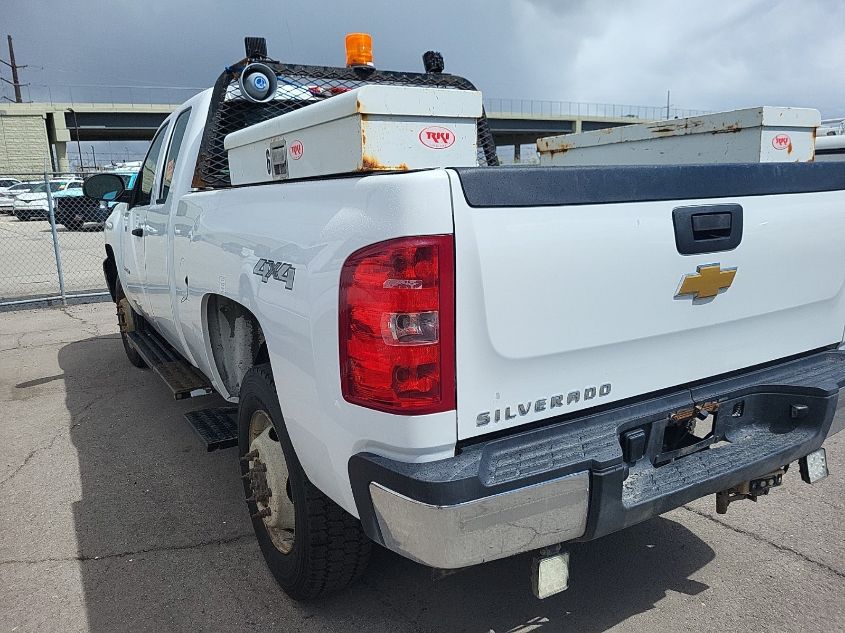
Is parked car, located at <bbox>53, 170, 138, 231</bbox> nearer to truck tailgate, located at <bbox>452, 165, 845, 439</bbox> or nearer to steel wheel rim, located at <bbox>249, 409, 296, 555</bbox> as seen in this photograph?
steel wheel rim, located at <bbox>249, 409, 296, 555</bbox>

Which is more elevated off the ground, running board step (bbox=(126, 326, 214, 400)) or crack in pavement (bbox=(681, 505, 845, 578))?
running board step (bbox=(126, 326, 214, 400))

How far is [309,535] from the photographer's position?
2434 millimetres

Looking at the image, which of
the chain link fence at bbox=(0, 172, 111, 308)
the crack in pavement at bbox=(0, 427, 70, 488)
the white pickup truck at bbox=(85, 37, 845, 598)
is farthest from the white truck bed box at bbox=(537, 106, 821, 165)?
the crack in pavement at bbox=(0, 427, 70, 488)

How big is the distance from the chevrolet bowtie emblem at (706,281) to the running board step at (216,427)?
2107 millimetres

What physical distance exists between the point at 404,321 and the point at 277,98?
8.64ft

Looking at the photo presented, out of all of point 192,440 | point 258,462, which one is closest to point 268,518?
point 258,462

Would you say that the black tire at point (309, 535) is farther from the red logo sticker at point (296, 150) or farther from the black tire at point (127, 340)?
the black tire at point (127, 340)

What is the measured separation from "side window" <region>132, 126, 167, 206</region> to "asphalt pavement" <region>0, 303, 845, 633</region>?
1743 millimetres

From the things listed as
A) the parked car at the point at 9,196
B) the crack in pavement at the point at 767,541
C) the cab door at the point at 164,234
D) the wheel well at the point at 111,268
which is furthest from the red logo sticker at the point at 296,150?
the parked car at the point at 9,196

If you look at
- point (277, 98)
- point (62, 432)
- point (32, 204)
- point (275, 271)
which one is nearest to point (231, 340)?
point (275, 271)

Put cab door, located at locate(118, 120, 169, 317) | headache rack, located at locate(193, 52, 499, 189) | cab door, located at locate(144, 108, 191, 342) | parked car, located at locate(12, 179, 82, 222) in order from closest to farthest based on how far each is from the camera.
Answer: headache rack, located at locate(193, 52, 499, 189) → cab door, located at locate(144, 108, 191, 342) → cab door, located at locate(118, 120, 169, 317) → parked car, located at locate(12, 179, 82, 222)

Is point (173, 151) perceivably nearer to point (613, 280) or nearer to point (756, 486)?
point (613, 280)

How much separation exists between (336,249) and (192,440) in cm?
312

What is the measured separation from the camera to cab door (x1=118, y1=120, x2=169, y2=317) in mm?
4590
